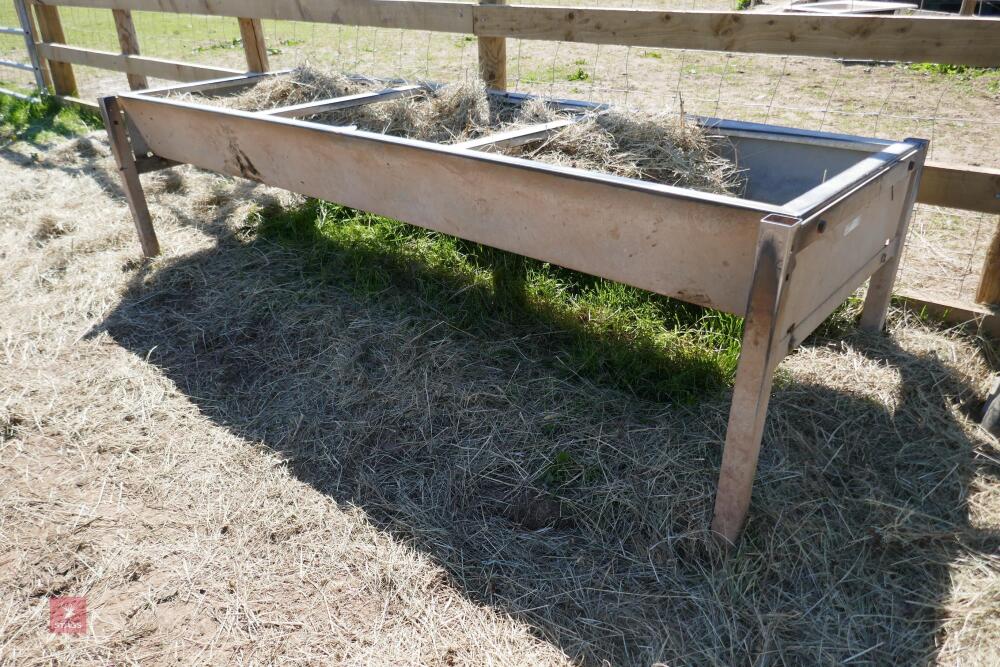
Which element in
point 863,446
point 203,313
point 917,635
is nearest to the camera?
point 917,635

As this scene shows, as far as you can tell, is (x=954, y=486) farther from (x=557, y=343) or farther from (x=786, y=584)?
(x=557, y=343)

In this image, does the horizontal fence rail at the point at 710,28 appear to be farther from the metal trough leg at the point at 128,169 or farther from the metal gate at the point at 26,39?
the metal gate at the point at 26,39

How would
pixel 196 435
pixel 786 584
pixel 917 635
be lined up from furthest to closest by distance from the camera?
1. pixel 196 435
2. pixel 786 584
3. pixel 917 635

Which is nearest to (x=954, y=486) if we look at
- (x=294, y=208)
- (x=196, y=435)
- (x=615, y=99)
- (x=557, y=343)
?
(x=557, y=343)

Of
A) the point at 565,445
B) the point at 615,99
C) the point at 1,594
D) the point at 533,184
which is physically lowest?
Answer: the point at 1,594

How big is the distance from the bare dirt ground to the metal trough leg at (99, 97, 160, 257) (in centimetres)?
85

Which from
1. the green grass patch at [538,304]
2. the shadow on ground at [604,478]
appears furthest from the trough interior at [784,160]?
the shadow on ground at [604,478]

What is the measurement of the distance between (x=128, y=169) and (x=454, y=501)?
303cm

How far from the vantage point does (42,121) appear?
7781 mm

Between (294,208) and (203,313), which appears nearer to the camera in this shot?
(203,313)

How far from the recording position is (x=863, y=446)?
9.12ft

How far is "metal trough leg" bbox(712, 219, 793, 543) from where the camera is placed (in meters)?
1.95

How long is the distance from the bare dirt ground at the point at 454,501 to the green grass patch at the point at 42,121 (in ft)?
14.3

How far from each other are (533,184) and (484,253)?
1536 millimetres
